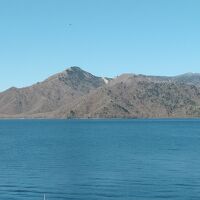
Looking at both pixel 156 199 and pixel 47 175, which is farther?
pixel 47 175

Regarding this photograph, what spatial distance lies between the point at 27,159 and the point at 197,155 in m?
53.3

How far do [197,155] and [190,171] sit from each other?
45934 millimetres

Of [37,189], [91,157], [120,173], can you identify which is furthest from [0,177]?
[91,157]

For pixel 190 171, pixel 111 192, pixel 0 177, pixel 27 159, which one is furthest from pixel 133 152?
pixel 111 192

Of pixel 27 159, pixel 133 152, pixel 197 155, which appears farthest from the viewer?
pixel 133 152

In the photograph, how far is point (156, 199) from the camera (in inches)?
3585

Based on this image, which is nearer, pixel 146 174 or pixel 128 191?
pixel 128 191

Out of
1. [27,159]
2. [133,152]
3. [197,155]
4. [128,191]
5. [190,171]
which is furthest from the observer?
[133,152]

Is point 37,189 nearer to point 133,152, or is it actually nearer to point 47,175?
point 47,175

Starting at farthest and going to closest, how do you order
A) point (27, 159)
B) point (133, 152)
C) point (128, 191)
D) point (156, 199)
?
point (133, 152), point (27, 159), point (128, 191), point (156, 199)

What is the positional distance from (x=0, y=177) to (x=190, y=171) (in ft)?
142

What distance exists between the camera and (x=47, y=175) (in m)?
119

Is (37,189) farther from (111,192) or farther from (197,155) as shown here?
(197,155)

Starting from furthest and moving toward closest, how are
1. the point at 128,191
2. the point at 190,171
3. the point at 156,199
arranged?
the point at 190,171
the point at 128,191
the point at 156,199
